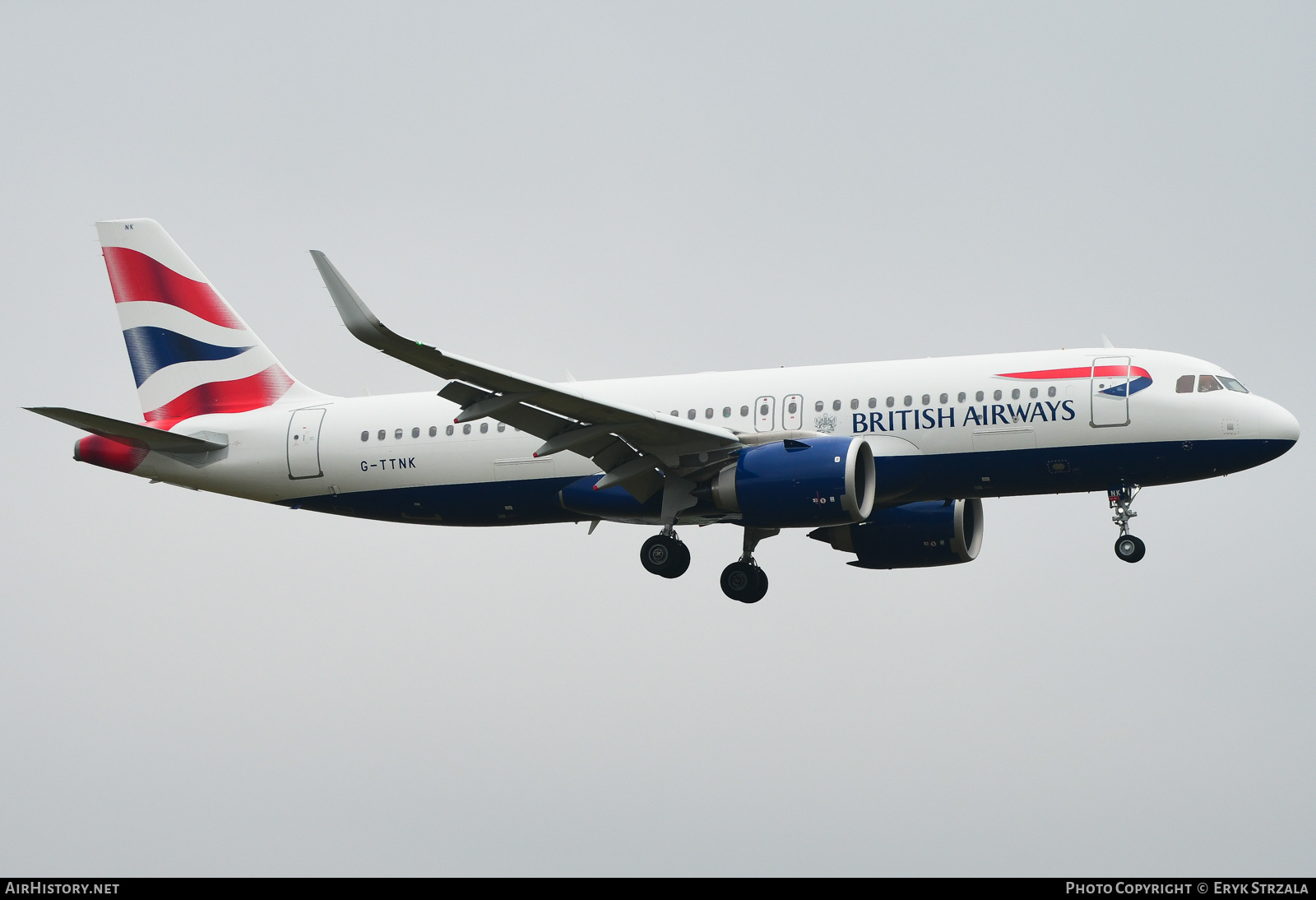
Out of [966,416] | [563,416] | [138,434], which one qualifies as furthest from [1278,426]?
[138,434]

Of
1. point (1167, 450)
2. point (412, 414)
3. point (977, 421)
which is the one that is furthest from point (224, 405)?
point (1167, 450)

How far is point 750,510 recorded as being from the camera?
109ft

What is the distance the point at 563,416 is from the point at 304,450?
8.32 metres

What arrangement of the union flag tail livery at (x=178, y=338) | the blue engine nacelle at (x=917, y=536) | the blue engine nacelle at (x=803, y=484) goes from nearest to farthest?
the blue engine nacelle at (x=803, y=484), the blue engine nacelle at (x=917, y=536), the union flag tail livery at (x=178, y=338)

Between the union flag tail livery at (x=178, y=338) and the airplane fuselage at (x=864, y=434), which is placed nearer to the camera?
the airplane fuselage at (x=864, y=434)

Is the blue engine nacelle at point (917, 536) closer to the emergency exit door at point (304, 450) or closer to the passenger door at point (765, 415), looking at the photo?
the passenger door at point (765, 415)

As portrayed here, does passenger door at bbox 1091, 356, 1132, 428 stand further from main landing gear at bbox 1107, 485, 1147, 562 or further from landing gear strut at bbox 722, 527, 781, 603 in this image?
landing gear strut at bbox 722, 527, 781, 603

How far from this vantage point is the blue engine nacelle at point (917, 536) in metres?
39.0

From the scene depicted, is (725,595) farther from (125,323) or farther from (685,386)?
(125,323)

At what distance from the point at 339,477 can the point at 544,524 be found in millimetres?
4915

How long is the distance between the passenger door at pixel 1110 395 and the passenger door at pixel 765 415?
21.3 feet

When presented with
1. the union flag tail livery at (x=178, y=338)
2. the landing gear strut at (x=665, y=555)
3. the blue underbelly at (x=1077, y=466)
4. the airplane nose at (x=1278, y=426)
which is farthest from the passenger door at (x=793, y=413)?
the union flag tail livery at (x=178, y=338)

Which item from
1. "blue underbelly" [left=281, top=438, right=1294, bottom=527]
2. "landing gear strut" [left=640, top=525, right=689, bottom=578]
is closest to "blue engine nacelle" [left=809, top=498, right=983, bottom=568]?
"blue underbelly" [left=281, top=438, right=1294, bottom=527]

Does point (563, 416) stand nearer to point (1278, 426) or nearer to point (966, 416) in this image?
point (966, 416)
